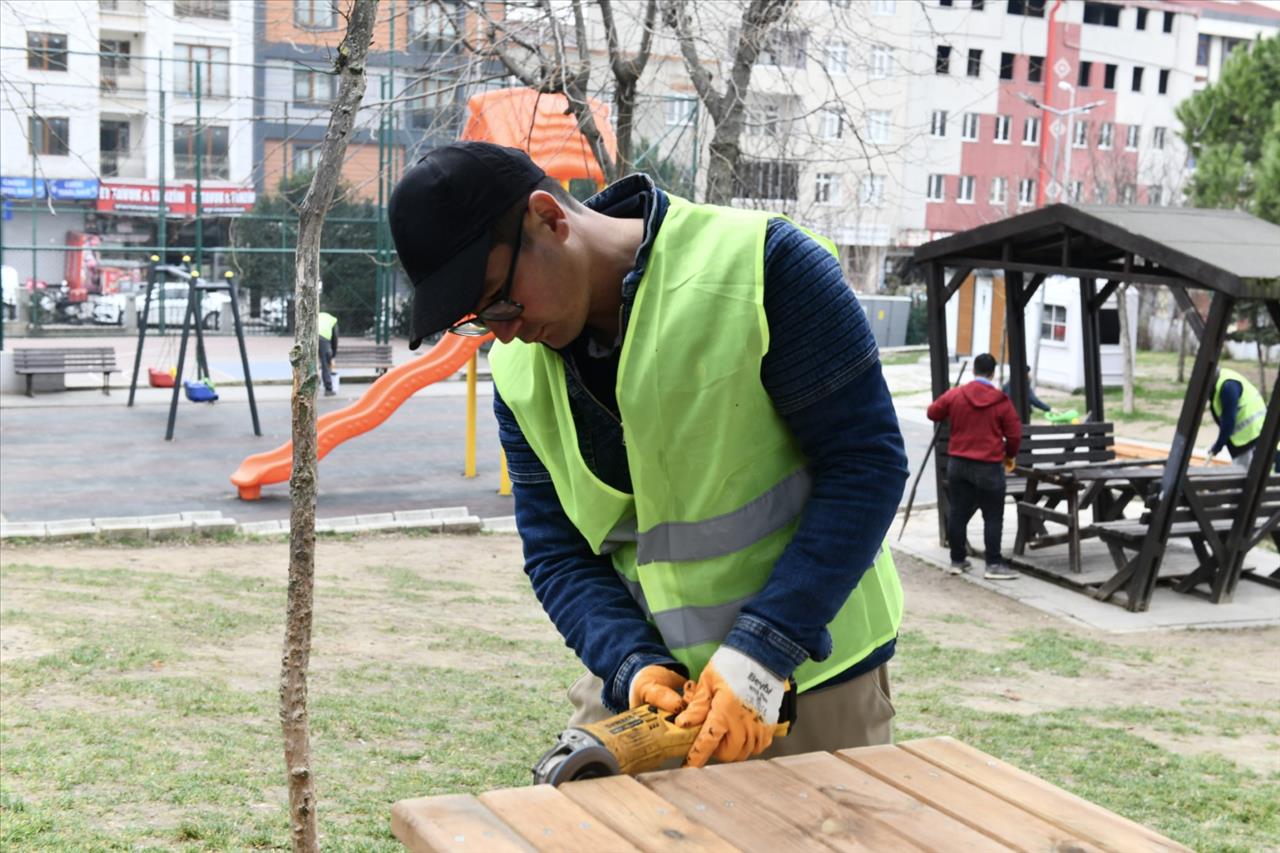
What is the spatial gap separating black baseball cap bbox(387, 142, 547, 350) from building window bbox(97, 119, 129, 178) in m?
30.8

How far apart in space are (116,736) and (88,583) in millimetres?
3885

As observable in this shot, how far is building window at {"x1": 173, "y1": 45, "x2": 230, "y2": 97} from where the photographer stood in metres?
24.3

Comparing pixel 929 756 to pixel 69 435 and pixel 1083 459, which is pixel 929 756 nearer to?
pixel 1083 459

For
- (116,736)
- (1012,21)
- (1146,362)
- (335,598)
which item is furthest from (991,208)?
(116,736)

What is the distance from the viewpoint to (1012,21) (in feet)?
167

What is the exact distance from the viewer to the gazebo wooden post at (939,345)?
12.3 meters

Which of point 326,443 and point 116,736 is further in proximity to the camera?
point 326,443

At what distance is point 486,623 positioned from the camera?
884 centimetres

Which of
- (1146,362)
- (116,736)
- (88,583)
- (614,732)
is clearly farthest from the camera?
(1146,362)

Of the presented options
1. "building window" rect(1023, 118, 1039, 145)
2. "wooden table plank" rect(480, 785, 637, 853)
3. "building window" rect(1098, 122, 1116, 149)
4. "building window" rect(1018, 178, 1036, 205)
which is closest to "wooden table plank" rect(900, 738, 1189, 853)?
"wooden table plank" rect(480, 785, 637, 853)

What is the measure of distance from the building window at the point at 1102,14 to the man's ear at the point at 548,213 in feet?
196

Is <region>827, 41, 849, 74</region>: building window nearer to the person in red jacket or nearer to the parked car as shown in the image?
the person in red jacket

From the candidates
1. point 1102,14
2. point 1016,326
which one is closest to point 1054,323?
point 1016,326

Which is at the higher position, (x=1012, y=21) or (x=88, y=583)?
(x=1012, y=21)
